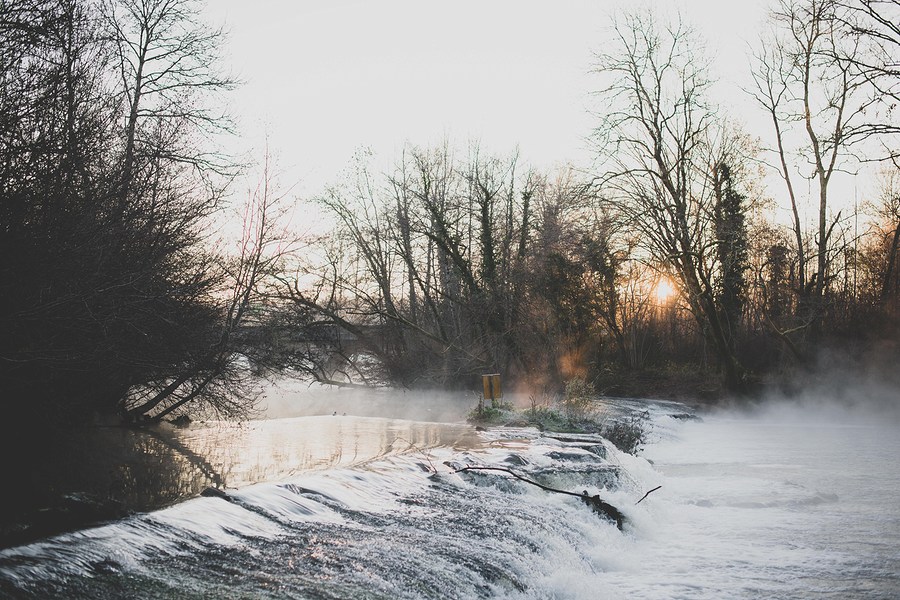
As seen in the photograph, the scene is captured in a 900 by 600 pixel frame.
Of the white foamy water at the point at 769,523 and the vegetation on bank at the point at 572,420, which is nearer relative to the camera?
the white foamy water at the point at 769,523

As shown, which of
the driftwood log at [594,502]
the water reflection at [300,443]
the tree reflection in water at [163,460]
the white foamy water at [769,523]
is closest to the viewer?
the tree reflection in water at [163,460]

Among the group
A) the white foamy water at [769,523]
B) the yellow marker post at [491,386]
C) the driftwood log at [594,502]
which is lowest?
the white foamy water at [769,523]

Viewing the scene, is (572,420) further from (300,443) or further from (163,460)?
(163,460)

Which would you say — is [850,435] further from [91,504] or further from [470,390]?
[91,504]

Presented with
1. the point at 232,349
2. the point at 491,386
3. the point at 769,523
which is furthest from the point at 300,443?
the point at 769,523

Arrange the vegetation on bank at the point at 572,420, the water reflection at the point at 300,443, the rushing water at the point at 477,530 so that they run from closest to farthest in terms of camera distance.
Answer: the rushing water at the point at 477,530 < the water reflection at the point at 300,443 < the vegetation on bank at the point at 572,420

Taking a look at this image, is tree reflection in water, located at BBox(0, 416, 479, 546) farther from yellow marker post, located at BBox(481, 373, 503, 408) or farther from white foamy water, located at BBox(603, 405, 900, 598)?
white foamy water, located at BBox(603, 405, 900, 598)

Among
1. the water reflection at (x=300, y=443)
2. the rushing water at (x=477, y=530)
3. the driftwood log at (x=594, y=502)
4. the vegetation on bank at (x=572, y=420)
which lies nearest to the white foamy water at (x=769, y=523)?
the rushing water at (x=477, y=530)

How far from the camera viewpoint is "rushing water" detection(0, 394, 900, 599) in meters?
4.83

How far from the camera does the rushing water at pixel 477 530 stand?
4.83 m

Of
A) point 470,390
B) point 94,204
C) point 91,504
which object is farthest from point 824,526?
point 470,390

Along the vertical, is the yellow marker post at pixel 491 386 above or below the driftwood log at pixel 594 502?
above

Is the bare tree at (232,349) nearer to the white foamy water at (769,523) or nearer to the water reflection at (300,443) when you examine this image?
the water reflection at (300,443)

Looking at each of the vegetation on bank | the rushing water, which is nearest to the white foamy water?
the rushing water
